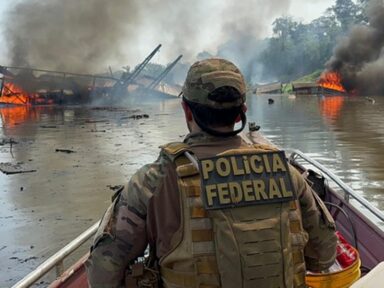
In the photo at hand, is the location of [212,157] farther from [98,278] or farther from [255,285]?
[98,278]

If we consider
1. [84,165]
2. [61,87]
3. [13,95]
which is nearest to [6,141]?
[84,165]

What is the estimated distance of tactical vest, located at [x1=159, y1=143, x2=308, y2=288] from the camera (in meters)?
1.59

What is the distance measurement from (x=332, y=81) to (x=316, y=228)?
52.3 m

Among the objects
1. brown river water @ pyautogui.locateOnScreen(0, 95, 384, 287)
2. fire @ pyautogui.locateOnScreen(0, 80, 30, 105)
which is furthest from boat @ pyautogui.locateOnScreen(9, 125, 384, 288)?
fire @ pyautogui.locateOnScreen(0, 80, 30, 105)

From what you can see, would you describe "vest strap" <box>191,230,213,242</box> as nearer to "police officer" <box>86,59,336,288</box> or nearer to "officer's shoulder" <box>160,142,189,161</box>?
"police officer" <box>86,59,336,288</box>

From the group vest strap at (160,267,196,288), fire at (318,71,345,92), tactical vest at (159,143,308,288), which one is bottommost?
vest strap at (160,267,196,288)

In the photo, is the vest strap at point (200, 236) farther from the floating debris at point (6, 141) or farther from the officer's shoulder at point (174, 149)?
the floating debris at point (6, 141)

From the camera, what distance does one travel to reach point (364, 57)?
49719 mm

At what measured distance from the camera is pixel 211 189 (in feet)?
5.26

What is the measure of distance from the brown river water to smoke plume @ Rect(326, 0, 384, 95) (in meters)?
23.5

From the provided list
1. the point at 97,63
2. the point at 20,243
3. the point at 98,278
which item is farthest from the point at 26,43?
the point at 98,278

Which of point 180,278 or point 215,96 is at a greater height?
point 215,96

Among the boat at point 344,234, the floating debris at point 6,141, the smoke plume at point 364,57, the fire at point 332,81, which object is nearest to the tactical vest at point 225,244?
the boat at point 344,234

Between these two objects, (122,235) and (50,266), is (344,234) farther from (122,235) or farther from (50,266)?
(122,235)
